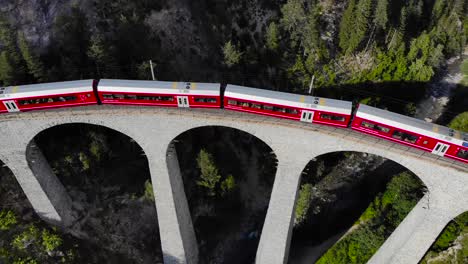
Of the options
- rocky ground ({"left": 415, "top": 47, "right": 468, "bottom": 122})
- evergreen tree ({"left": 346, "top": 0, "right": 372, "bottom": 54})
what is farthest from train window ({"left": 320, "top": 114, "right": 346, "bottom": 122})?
rocky ground ({"left": 415, "top": 47, "right": 468, "bottom": 122})

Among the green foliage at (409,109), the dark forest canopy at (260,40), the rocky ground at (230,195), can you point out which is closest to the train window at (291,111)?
the rocky ground at (230,195)

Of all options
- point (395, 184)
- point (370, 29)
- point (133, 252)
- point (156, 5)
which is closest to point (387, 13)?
point (370, 29)

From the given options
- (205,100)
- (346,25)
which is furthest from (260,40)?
(205,100)

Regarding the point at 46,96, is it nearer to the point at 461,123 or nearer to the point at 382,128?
the point at 382,128

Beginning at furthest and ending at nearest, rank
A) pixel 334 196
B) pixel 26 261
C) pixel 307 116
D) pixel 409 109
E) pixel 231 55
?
pixel 409 109 < pixel 231 55 < pixel 334 196 < pixel 26 261 < pixel 307 116

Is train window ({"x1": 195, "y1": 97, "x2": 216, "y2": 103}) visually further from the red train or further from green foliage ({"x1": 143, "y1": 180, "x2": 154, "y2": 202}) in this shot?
green foliage ({"x1": 143, "y1": 180, "x2": 154, "y2": 202})

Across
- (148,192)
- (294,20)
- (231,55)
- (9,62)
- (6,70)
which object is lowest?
(148,192)

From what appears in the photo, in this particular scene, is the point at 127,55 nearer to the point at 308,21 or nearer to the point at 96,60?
the point at 96,60
